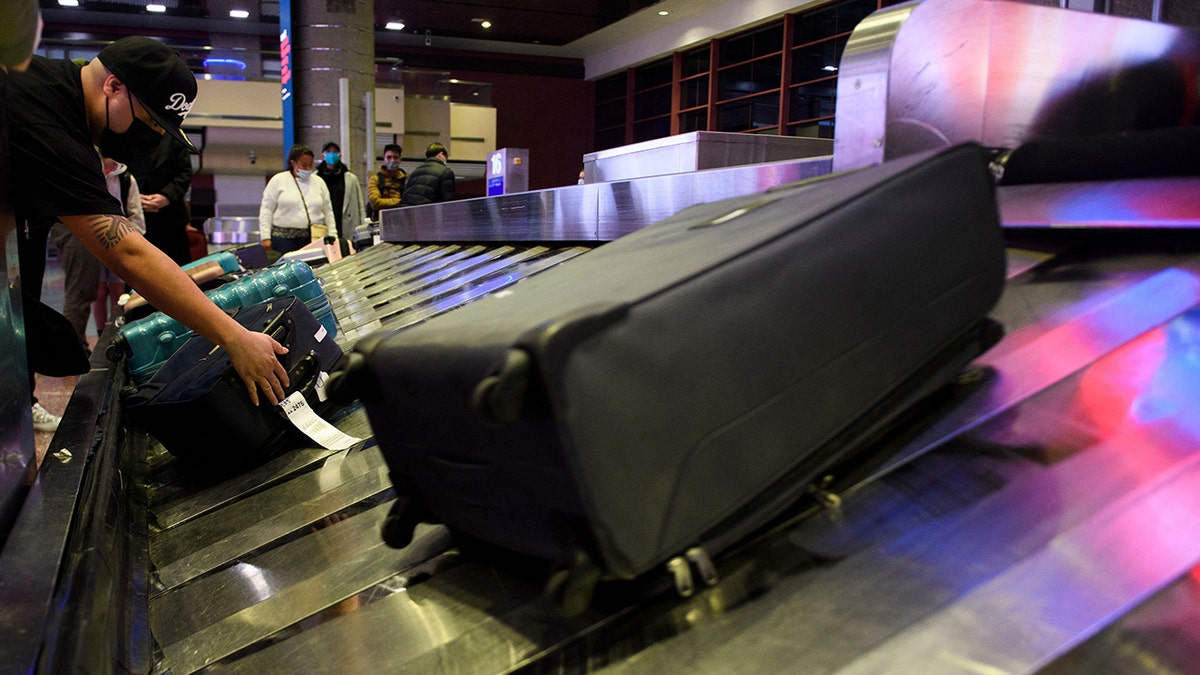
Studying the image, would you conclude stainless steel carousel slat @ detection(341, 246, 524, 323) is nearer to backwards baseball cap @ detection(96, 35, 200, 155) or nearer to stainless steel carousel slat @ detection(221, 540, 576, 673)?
backwards baseball cap @ detection(96, 35, 200, 155)

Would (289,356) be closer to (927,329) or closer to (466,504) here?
(466,504)

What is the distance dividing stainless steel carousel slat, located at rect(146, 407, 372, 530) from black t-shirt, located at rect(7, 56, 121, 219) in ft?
2.25

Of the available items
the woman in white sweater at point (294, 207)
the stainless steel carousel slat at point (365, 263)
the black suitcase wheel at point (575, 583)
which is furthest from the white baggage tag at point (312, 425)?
the woman in white sweater at point (294, 207)

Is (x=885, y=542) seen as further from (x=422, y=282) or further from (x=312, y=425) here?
(x=422, y=282)

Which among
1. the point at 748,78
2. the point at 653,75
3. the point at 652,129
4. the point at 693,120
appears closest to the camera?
the point at 748,78

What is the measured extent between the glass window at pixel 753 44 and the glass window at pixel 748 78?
5.9 inches

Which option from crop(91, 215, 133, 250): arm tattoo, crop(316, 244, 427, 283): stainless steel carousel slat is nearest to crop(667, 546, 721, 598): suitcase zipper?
crop(91, 215, 133, 250): arm tattoo

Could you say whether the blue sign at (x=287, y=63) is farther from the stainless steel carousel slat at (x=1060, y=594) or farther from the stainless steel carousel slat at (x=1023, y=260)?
the stainless steel carousel slat at (x=1060, y=594)

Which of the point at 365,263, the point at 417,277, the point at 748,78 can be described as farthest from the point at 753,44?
the point at 417,277

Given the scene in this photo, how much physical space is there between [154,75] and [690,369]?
1.89 m

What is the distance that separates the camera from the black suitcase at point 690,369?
789 millimetres

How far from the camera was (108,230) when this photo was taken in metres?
1.91

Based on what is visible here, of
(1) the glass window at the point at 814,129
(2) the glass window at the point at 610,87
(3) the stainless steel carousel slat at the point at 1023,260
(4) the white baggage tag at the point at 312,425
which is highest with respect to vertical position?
(2) the glass window at the point at 610,87

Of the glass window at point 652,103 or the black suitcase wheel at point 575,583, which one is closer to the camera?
the black suitcase wheel at point 575,583
